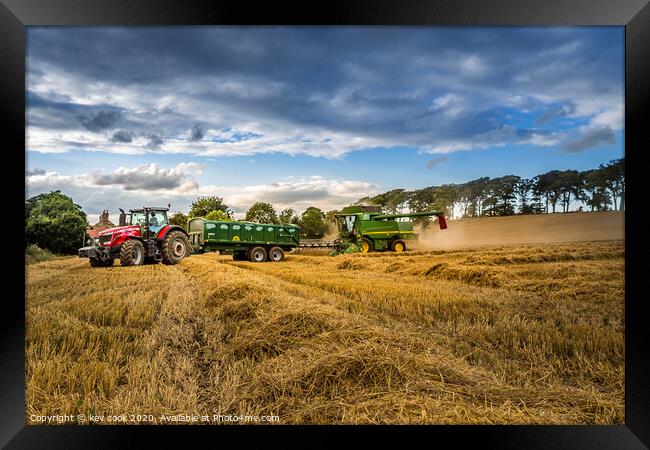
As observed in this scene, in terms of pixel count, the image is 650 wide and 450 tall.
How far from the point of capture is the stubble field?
8.38 feet

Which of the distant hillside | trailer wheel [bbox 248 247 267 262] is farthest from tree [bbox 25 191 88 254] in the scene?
trailer wheel [bbox 248 247 267 262]

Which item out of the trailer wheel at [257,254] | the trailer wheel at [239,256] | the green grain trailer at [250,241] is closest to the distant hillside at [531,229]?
the green grain trailer at [250,241]

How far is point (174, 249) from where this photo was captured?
15.2 feet

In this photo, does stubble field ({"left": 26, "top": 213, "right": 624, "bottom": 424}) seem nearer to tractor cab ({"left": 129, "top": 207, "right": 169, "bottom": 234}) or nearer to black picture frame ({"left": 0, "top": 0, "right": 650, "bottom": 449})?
black picture frame ({"left": 0, "top": 0, "right": 650, "bottom": 449})

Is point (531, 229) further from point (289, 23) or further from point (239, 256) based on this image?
point (239, 256)

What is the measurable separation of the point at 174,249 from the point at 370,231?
2.45 m

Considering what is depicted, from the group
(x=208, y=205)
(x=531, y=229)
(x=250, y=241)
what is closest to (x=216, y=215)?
(x=208, y=205)

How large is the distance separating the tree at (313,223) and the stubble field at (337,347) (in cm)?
90

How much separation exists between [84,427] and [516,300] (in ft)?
12.2

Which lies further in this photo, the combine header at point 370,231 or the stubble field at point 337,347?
the combine header at point 370,231

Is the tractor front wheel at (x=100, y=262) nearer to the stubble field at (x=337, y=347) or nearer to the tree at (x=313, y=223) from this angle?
the stubble field at (x=337, y=347)

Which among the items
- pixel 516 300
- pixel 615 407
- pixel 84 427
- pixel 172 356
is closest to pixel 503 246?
pixel 516 300

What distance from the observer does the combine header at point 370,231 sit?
13.6 feet
